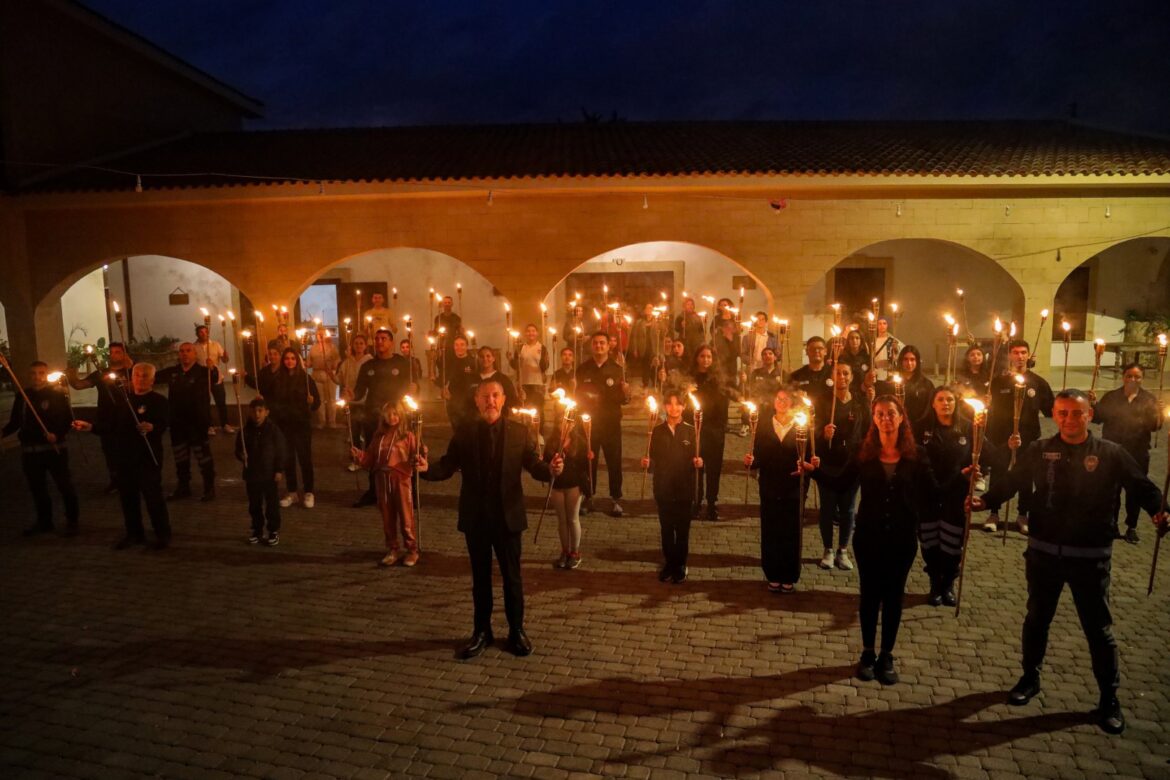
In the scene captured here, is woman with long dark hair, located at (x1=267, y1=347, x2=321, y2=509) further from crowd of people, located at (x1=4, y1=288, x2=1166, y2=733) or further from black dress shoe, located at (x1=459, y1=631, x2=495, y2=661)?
black dress shoe, located at (x1=459, y1=631, x2=495, y2=661)

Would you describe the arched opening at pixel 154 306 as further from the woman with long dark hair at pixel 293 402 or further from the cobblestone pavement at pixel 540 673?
the cobblestone pavement at pixel 540 673

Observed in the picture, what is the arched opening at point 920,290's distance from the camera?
1792 cm

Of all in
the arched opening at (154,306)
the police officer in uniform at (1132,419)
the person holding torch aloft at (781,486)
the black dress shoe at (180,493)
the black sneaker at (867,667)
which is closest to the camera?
the black sneaker at (867,667)

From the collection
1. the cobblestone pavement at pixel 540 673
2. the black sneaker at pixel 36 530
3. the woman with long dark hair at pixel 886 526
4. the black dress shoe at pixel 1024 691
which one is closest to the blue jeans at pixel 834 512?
the cobblestone pavement at pixel 540 673

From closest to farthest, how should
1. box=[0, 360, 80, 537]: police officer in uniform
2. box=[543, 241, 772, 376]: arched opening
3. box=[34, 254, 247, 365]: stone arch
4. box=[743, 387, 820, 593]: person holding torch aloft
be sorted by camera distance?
box=[743, 387, 820, 593]: person holding torch aloft
box=[0, 360, 80, 537]: police officer in uniform
box=[543, 241, 772, 376]: arched opening
box=[34, 254, 247, 365]: stone arch

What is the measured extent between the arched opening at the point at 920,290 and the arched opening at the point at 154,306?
13460 mm

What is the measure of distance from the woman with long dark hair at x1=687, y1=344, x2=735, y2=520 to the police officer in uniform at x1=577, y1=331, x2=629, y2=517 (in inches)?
34.0

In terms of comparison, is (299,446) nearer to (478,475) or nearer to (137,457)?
(137,457)

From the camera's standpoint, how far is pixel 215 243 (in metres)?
14.3

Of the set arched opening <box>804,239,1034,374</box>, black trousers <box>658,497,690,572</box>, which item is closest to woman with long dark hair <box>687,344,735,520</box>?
black trousers <box>658,497,690,572</box>

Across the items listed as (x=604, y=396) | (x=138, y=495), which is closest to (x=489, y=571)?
(x=604, y=396)

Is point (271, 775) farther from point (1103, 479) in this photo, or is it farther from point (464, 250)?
point (464, 250)

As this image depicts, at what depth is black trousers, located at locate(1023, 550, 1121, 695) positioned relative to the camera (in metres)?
4.68

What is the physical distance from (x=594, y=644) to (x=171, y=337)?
1675cm
